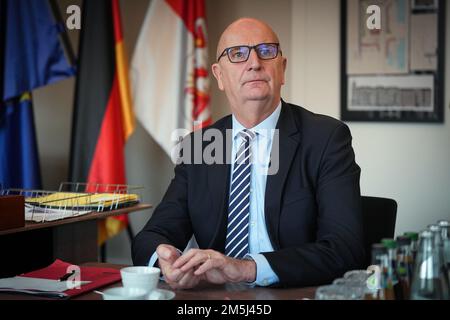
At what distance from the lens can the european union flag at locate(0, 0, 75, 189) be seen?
12.5 feet

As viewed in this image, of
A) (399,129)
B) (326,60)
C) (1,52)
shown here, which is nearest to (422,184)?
(399,129)

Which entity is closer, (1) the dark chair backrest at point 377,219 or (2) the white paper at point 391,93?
(1) the dark chair backrest at point 377,219

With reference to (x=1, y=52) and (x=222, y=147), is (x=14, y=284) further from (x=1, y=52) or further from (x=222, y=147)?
(x=1, y=52)

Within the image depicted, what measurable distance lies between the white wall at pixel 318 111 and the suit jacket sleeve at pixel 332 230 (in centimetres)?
216

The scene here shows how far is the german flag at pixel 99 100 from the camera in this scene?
405cm

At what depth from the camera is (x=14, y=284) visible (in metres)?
1.66

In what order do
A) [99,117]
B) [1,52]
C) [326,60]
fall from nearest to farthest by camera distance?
[1,52]
[99,117]
[326,60]

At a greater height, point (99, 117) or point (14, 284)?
point (99, 117)

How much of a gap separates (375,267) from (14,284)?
91cm

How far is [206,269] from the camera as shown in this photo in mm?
1632

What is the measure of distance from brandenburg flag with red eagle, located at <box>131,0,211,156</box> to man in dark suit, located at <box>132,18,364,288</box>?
6.58 feet

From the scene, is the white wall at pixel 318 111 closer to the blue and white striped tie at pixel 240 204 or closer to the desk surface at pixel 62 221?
the desk surface at pixel 62 221

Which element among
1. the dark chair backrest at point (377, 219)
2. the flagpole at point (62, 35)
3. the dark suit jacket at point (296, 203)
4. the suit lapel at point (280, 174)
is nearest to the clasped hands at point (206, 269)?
the dark suit jacket at point (296, 203)

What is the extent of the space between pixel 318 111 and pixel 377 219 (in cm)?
224
